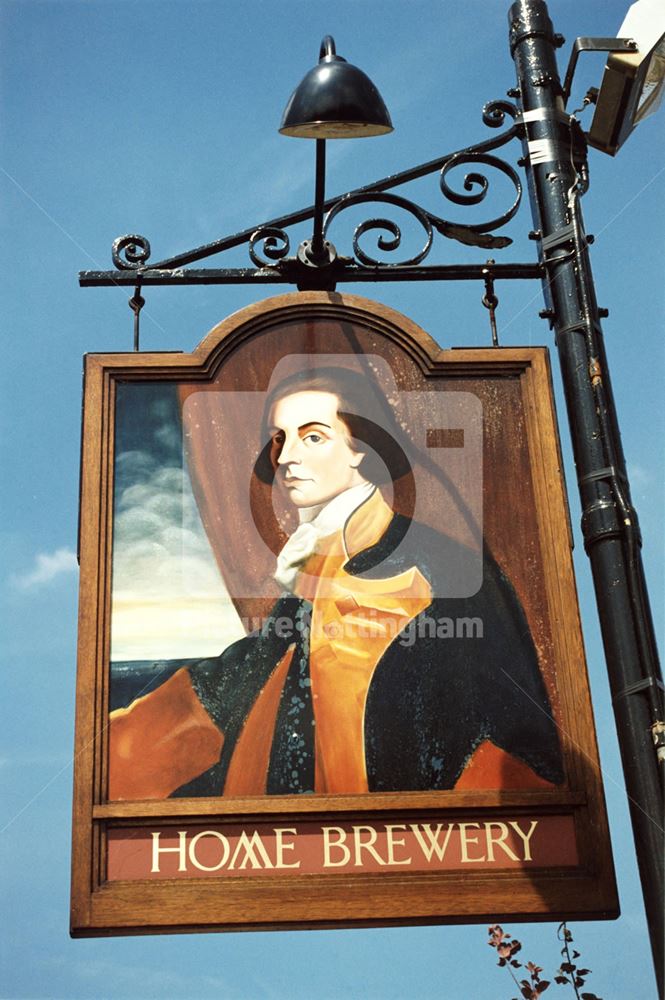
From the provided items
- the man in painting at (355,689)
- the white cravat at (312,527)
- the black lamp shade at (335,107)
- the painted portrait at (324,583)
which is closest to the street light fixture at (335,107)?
the black lamp shade at (335,107)

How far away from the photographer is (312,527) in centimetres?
529

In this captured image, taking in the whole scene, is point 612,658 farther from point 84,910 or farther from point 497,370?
point 84,910

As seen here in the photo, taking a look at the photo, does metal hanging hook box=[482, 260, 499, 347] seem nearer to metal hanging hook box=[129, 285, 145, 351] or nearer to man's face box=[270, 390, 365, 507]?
man's face box=[270, 390, 365, 507]

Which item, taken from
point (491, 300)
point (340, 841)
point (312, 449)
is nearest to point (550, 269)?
point (491, 300)

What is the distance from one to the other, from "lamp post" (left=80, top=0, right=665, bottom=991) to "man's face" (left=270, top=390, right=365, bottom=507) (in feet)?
1.91

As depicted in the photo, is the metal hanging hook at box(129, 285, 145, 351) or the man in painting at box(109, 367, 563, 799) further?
the metal hanging hook at box(129, 285, 145, 351)

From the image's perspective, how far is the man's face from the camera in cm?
537

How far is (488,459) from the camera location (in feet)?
17.4

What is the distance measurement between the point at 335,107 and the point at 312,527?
1.40 metres

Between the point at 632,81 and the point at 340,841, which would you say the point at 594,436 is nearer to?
the point at 632,81

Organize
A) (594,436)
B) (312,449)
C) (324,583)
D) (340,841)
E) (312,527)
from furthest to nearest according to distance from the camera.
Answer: (312,449) → (312,527) → (324,583) → (594,436) → (340,841)

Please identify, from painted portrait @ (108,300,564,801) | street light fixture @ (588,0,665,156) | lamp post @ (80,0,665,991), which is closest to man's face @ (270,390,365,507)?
painted portrait @ (108,300,564,801)

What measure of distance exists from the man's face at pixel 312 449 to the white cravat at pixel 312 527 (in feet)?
0.09

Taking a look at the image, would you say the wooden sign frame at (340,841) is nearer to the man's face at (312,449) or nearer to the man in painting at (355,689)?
the man in painting at (355,689)
